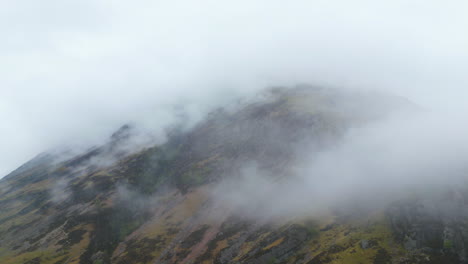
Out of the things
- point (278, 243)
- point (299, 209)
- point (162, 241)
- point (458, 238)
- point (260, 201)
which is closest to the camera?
point (458, 238)

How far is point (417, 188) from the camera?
125375 mm

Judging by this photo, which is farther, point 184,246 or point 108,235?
point 108,235

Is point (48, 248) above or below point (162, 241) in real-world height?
above

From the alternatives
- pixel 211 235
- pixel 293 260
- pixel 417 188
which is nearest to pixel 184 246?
pixel 211 235

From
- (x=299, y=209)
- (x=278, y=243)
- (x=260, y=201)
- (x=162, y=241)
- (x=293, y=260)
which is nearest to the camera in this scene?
(x=293, y=260)

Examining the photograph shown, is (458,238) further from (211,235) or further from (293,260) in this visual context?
(211,235)

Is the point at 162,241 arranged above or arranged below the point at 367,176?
above

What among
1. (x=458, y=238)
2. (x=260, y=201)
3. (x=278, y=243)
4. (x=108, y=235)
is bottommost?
(x=458, y=238)

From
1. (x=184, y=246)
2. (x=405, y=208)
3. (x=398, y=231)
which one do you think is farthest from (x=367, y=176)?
(x=184, y=246)

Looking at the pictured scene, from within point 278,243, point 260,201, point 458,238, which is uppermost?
point 260,201

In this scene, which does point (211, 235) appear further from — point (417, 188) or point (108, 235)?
point (417, 188)

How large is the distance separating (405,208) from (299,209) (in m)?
61.6

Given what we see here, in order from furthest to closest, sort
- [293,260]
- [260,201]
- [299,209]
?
[260,201]
[299,209]
[293,260]

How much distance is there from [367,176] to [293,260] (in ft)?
315
